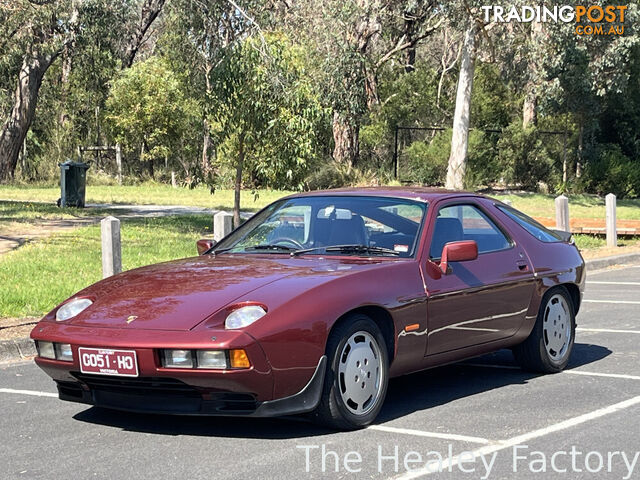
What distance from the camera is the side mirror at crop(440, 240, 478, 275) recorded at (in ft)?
22.5

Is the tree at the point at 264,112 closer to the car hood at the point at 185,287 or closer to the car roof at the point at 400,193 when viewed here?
the car roof at the point at 400,193

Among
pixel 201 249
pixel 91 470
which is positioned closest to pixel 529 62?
pixel 201 249

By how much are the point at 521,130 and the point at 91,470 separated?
1239 inches

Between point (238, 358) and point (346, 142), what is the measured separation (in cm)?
3338

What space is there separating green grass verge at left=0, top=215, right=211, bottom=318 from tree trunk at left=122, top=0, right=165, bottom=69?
31.5m

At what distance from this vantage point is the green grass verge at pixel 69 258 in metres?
11.7

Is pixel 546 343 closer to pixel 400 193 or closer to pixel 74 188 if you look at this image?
pixel 400 193

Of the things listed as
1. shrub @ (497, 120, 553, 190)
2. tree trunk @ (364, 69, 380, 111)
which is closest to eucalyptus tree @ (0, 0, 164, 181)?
tree trunk @ (364, 69, 380, 111)

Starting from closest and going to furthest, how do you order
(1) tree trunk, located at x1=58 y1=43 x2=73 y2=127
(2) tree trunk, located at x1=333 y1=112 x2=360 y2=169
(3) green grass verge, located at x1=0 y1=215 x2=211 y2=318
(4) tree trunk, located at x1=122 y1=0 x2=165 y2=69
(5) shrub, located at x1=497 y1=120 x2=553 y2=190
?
(3) green grass verge, located at x1=0 y1=215 x2=211 y2=318 < (5) shrub, located at x1=497 y1=120 x2=553 y2=190 < (2) tree trunk, located at x1=333 y1=112 x2=360 y2=169 < (4) tree trunk, located at x1=122 y1=0 x2=165 y2=69 < (1) tree trunk, located at x1=58 y1=43 x2=73 y2=127

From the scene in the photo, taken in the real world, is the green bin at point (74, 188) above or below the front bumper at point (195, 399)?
above

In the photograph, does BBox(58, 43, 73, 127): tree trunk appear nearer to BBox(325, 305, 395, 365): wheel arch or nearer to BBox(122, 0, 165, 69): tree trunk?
BBox(122, 0, 165, 69): tree trunk

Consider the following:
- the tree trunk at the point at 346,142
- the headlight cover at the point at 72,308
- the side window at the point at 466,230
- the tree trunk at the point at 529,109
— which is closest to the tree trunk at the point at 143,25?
the tree trunk at the point at 346,142

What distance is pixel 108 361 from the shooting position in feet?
19.1

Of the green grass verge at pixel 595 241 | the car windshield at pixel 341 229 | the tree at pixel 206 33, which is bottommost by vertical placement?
the green grass verge at pixel 595 241
